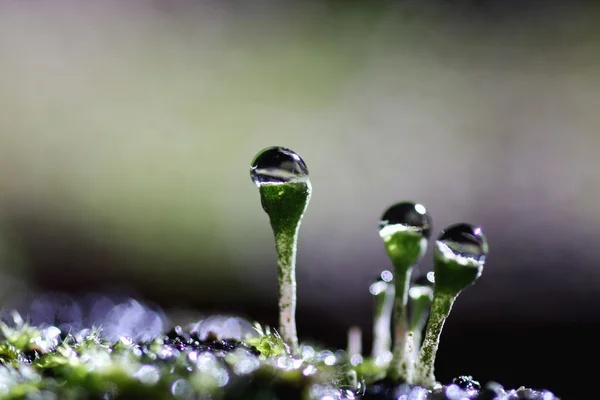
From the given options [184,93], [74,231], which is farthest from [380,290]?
[184,93]

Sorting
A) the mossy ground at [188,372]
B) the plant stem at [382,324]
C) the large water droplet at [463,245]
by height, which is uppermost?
the large water droplet at [463,245]

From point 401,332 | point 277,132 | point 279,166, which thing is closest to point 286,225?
point 279,166

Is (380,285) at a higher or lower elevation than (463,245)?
lower

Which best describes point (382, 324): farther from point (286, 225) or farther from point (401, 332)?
point (286, 225)

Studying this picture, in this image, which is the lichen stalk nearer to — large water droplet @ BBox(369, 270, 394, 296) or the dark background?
large water droplet @ BBox(369, 270, 394, 296)

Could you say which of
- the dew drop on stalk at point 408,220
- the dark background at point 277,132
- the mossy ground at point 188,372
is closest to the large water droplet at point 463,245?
the dew drop on stalk at point 408,220

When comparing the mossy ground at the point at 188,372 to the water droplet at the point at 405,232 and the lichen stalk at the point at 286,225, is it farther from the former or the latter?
the water droplet at the point at 405,232
